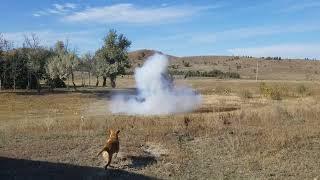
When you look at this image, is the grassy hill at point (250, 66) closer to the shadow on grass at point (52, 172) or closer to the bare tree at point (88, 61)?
the bare tree at point (88, 61)

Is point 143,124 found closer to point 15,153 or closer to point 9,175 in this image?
point 15,153

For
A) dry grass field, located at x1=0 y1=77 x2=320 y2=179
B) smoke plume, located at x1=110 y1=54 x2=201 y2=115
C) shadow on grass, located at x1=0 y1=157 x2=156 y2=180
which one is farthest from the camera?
smoke plume, located at x1=110 y1=54 x2=201 y2=115

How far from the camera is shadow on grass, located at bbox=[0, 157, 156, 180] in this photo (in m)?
17.0

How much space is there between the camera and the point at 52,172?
17.4 metres

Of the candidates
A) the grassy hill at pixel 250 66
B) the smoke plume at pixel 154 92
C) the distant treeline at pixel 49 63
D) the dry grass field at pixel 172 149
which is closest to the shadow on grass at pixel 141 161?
the dry grass field at pixel 172 149

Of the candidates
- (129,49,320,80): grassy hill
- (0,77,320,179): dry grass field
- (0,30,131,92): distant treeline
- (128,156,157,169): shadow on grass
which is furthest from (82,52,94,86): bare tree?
(128,156,157,169): shadow on grass

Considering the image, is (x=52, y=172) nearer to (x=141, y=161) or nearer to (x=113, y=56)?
(x=141, y=161)

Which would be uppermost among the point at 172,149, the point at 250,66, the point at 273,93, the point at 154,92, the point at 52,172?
the point at 250,66

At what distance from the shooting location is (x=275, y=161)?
19156 mm

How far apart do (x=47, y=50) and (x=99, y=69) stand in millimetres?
9478

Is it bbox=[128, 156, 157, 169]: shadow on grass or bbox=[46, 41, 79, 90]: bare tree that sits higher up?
bbox=[46, 41, 79, 90]: bare tree

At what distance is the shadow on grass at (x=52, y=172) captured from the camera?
55.9ft

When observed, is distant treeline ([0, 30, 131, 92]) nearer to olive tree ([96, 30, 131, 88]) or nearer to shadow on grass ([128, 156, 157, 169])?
olive tree ([96, 30, 131, 88])

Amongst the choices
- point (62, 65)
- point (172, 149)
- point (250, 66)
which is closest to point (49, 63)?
point (62, 65)
